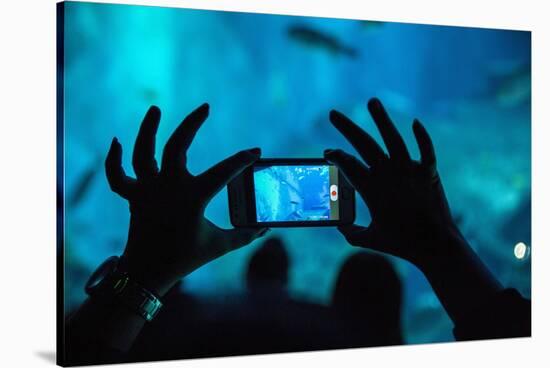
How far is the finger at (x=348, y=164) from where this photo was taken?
15.5ft

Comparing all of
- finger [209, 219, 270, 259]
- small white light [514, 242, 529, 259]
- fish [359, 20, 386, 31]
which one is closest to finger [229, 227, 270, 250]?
finger [209, 219, 270, 259]

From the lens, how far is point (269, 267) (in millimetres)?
4680

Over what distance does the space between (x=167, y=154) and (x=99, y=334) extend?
0.78 metres

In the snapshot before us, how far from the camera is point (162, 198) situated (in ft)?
14.8

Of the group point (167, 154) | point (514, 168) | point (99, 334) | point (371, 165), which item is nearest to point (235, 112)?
point (167, 154)

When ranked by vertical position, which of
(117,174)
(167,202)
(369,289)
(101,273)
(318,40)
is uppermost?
(318,40)

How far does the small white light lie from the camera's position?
5152 millimetres

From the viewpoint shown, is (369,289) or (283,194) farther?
(369,289)

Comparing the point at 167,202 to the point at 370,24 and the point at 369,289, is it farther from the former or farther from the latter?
the point at 370,24

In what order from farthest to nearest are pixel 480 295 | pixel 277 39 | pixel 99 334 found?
pixel 480 295
pixel 277 39
pixel 99 334

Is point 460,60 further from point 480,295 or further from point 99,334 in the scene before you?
point 99,334

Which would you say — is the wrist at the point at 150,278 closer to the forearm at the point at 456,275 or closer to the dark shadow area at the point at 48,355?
the dark shadow area at the point at 48,355

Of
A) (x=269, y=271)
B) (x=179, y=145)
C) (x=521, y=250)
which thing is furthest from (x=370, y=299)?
(x=179, y=145)

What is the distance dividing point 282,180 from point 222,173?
260 millimetres
